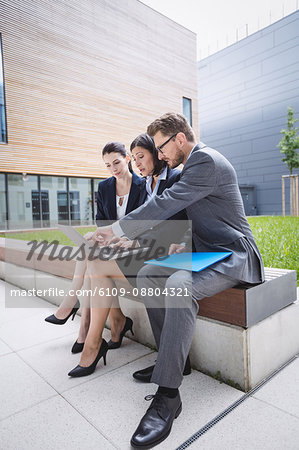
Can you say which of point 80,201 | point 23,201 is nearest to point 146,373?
point 23,201

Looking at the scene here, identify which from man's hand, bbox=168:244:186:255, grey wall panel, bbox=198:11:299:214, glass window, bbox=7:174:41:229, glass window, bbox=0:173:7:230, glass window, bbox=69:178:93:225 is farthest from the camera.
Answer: grey wall panel, bbox=198:11:299:214

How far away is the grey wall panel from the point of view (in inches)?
773

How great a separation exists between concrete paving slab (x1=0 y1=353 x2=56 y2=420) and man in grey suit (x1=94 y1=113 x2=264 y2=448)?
22.0 inches

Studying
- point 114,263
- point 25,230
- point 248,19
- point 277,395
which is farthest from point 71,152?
point 248,19

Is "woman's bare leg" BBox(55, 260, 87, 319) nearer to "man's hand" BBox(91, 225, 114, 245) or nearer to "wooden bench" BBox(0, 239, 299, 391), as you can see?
"man's hand" BBox(91, 225, 114, 245)

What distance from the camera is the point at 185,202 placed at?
67.5 inches

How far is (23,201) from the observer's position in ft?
40.4

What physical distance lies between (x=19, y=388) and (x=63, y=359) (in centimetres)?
39

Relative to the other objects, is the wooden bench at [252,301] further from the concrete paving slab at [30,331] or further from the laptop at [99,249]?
the concrete paving slab at [30,331]

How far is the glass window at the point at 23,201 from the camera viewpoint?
11.9 meters

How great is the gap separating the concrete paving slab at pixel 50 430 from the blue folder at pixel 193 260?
0.83 m

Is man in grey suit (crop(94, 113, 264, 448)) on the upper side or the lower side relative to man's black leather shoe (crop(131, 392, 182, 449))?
upper

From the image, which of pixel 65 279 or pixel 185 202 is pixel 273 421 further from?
pixel 65 279

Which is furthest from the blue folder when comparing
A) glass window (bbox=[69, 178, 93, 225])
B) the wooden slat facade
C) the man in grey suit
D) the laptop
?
glass window (bbox=[69, 178, 93, 225])
